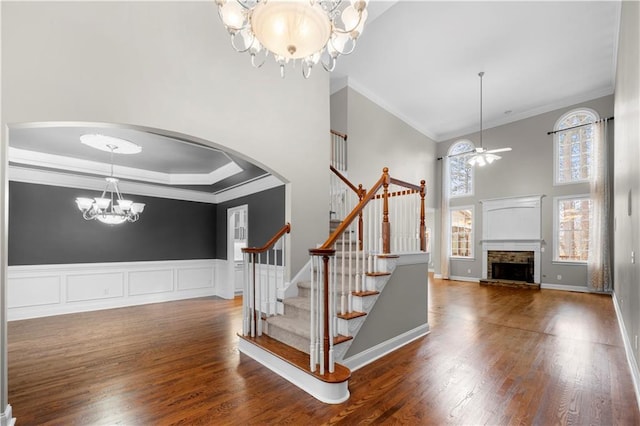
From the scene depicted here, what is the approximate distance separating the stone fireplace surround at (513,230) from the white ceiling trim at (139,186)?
265 inches

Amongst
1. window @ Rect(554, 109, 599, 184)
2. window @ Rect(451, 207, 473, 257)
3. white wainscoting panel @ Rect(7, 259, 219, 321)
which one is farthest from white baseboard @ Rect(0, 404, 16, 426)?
window @ Rect(554, 109, 599, 184)

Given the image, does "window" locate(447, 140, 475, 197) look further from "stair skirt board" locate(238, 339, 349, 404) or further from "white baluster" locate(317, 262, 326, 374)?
"stair skirt board" locate(238, 339, 349, 404)

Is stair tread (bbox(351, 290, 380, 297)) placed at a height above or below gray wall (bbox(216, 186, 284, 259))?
below

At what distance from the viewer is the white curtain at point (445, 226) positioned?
30.5ft

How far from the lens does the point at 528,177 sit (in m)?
8.00

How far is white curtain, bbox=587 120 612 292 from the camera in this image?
6594mm

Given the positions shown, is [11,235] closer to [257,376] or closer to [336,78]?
[257,376]

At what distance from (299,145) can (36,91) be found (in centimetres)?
264

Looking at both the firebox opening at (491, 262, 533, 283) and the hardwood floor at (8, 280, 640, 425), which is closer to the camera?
the hardwood floor at (8, 280, 640, 425)

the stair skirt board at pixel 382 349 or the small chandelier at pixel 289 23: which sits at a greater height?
the small chandelier at pixel 289 23

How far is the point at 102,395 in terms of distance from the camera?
245cm

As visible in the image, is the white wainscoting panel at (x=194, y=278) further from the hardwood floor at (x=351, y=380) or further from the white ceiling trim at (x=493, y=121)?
the white ceiling trim at (x=493, y=121)

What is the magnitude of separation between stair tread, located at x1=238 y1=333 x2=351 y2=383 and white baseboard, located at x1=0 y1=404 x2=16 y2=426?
6.04 feet

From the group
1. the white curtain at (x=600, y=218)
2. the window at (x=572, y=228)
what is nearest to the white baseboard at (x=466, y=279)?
the window at (x=572, y=228)
